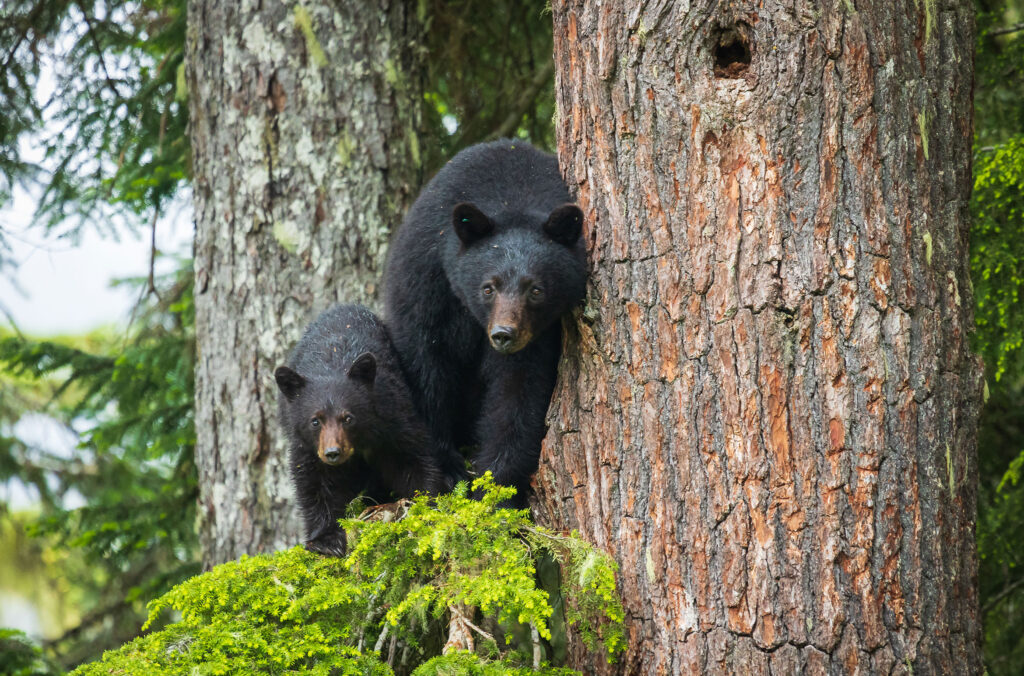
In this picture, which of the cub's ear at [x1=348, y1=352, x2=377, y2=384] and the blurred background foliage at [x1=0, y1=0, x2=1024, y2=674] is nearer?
the cub's ear at [x1=348, y1=352, x2=377, y2=384]

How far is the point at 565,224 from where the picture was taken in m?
4.20

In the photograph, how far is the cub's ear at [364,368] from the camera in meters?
4.81

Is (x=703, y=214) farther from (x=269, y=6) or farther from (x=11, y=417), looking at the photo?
(x=11, y=417)

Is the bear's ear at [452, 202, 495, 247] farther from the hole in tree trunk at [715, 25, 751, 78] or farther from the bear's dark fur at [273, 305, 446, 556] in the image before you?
the hole in tree trunk at [715, 25, 751, 78]

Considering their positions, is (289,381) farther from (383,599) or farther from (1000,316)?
(1000,316)

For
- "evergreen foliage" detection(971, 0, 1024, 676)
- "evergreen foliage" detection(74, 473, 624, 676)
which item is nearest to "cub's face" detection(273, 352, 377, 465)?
"evergreen foliage" detection(74, 473, 624, 676)

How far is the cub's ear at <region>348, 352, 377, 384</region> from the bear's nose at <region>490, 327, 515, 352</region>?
94 centimetres

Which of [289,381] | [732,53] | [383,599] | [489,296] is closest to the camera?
[732,53]

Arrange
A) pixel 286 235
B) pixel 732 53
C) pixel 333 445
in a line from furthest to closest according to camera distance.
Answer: pixel 286 235 < pixel 333 445 < pixel 732 53

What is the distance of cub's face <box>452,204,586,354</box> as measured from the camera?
4.18 metres

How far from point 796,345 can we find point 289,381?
8.82ft

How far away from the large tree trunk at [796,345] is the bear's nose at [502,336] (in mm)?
558

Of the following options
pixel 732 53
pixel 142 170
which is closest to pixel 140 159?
pixel 142 170

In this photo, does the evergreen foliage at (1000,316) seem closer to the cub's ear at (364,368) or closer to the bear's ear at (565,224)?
the bear's ear at (565,224)
